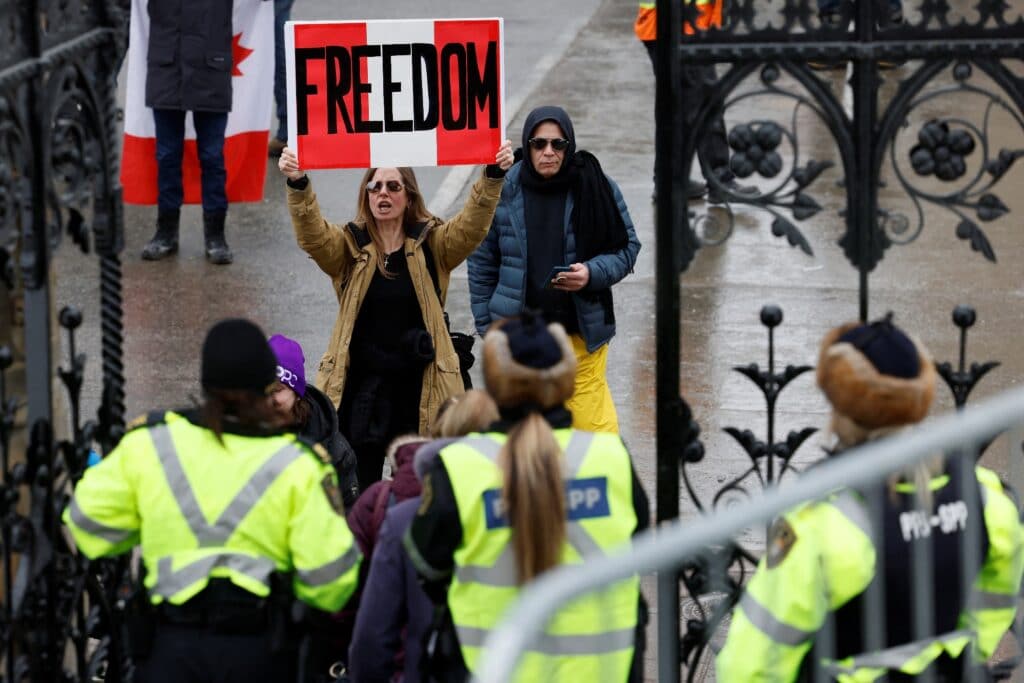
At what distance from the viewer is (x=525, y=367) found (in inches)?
171

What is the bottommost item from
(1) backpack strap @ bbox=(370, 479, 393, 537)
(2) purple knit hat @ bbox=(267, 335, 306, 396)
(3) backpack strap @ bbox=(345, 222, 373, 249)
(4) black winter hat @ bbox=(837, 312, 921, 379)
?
(1) backpack strap @ bbox=(370, 479, 393, 537)

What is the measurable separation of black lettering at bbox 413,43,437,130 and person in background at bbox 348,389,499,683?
185 cm

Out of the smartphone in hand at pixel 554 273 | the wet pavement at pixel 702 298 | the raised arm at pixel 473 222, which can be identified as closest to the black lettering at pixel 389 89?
the raised arm at pixel 473 222

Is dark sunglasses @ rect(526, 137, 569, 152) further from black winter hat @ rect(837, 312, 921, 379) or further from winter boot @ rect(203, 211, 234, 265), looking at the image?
winter boot @ rect(203, 211, 234, 265)

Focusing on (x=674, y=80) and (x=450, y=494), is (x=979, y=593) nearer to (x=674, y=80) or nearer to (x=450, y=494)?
(x=450, y=494)

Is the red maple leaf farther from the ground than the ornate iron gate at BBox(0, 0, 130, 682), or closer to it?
farther from the ground

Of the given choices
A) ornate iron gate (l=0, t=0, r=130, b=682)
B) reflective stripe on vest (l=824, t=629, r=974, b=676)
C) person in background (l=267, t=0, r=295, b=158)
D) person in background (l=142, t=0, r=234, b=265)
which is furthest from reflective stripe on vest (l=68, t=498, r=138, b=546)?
person in background (l=267, t=0, r=295, b=158)

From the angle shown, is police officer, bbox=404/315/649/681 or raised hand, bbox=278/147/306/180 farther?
raised hand, bbox=278/147/306/180

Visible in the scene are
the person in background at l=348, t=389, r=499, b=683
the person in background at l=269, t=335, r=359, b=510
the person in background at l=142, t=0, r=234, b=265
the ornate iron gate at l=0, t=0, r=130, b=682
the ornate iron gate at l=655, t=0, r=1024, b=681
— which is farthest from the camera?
the person in background at l=142, t=0, r=234, b=265

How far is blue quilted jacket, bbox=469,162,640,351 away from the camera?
728 centimetres

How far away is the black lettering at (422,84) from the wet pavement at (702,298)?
6.63 ft

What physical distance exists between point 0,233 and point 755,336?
20.0 feet

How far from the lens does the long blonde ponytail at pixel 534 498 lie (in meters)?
4.23

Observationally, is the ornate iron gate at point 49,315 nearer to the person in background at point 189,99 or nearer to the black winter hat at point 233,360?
the black winter hat at point 233,360
